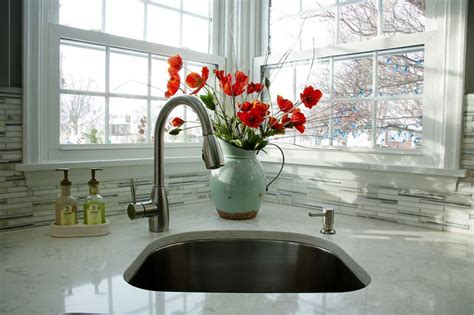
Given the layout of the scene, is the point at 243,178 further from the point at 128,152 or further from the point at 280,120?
the point at 128,152

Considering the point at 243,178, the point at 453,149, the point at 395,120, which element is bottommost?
the point at 243,178

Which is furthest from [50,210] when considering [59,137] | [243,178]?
[243,178]

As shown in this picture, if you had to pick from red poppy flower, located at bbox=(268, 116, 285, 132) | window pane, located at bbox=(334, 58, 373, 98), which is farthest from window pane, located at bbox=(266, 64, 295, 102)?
red poppy flower, located at bbox=(268, 116, 285, 132)

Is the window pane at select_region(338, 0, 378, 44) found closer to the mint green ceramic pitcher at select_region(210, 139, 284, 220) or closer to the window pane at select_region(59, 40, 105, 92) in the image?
the mint green ceramic pitcher at select_region(210, 139, 284, 220)

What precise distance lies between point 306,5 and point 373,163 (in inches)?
31.2

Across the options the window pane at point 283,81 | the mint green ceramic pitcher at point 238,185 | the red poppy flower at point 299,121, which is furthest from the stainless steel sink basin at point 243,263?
the window pane at point 283,81

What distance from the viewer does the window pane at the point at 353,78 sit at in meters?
1.67

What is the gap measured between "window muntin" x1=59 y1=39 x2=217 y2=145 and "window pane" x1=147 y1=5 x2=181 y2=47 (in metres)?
0.09

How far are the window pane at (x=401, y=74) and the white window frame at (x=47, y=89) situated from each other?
3.32 ft

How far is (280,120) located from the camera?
1.62 m

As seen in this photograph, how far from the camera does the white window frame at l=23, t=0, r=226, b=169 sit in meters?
1.37

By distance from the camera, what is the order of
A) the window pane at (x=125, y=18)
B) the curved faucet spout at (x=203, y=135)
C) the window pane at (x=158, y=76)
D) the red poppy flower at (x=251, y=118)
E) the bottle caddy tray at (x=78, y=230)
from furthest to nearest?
1. the window pane at (x=158, y=76)
2. the window pane at (x=125, y=18)
3. the red poppy flower at (x=251, y=118)
4. the bottle caddy tray at (x=78, y=230)
5. the curved faucet spout at (x=203, y=135)

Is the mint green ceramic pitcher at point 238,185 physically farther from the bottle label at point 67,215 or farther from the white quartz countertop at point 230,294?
the bottle label at point 67,215

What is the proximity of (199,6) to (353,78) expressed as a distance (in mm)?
819
